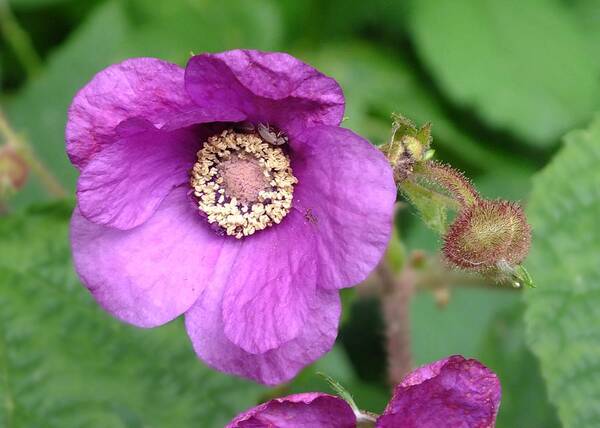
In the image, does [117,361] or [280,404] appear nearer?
[280,404]

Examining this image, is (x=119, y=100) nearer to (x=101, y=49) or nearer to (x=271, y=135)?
(x=271, y=135)

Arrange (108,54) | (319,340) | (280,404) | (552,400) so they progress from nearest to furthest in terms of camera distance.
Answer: (280,404) → (319,340) → (552,400) → (108,54)

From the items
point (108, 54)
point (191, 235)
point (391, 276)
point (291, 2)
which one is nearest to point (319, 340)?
point (191, 235)

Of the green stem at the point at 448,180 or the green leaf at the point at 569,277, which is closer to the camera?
the green stem at the point at 448,180

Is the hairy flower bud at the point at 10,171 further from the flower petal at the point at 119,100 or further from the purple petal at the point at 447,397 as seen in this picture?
the purple petal at the point at 447,397

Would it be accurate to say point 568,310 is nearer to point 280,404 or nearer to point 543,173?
point 543,173

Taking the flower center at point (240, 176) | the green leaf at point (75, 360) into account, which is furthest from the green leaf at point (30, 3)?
the flower center at point (240, 176)

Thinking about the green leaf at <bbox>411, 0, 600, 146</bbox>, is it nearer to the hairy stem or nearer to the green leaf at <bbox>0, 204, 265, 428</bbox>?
the hairy stem
